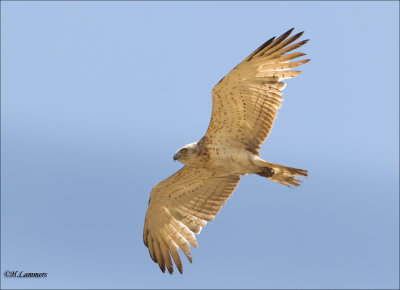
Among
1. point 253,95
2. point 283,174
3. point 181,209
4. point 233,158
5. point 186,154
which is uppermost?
point 253,95

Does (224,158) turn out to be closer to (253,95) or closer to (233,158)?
(233,158)

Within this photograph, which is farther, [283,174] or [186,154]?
[186,154]

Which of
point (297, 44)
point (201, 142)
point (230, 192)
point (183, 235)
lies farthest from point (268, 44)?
point (183, 235)

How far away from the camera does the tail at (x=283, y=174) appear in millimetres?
13133

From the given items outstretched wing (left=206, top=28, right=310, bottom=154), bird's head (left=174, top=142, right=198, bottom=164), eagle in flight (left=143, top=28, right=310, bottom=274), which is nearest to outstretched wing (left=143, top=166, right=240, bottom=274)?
eagle in flight (left=143, top=28, right=310, bottom=274)

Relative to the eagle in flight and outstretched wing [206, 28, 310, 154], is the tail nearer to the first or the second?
the eagle in flight

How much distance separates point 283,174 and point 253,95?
156 centimetres

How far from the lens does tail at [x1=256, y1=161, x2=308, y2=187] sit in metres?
13.1

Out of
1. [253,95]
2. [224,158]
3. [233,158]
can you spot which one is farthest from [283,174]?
[253,95]

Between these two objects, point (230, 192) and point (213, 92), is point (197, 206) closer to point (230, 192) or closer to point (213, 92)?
point (230, 192)

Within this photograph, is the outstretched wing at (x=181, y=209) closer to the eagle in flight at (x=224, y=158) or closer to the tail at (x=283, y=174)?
the eagle in flight at (x=224, y=158)

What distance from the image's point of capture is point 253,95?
43.8ft

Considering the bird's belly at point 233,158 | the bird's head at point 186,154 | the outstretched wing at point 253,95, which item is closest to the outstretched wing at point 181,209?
the bird's belly at point 233,158

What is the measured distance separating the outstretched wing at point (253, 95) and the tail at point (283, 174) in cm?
61
